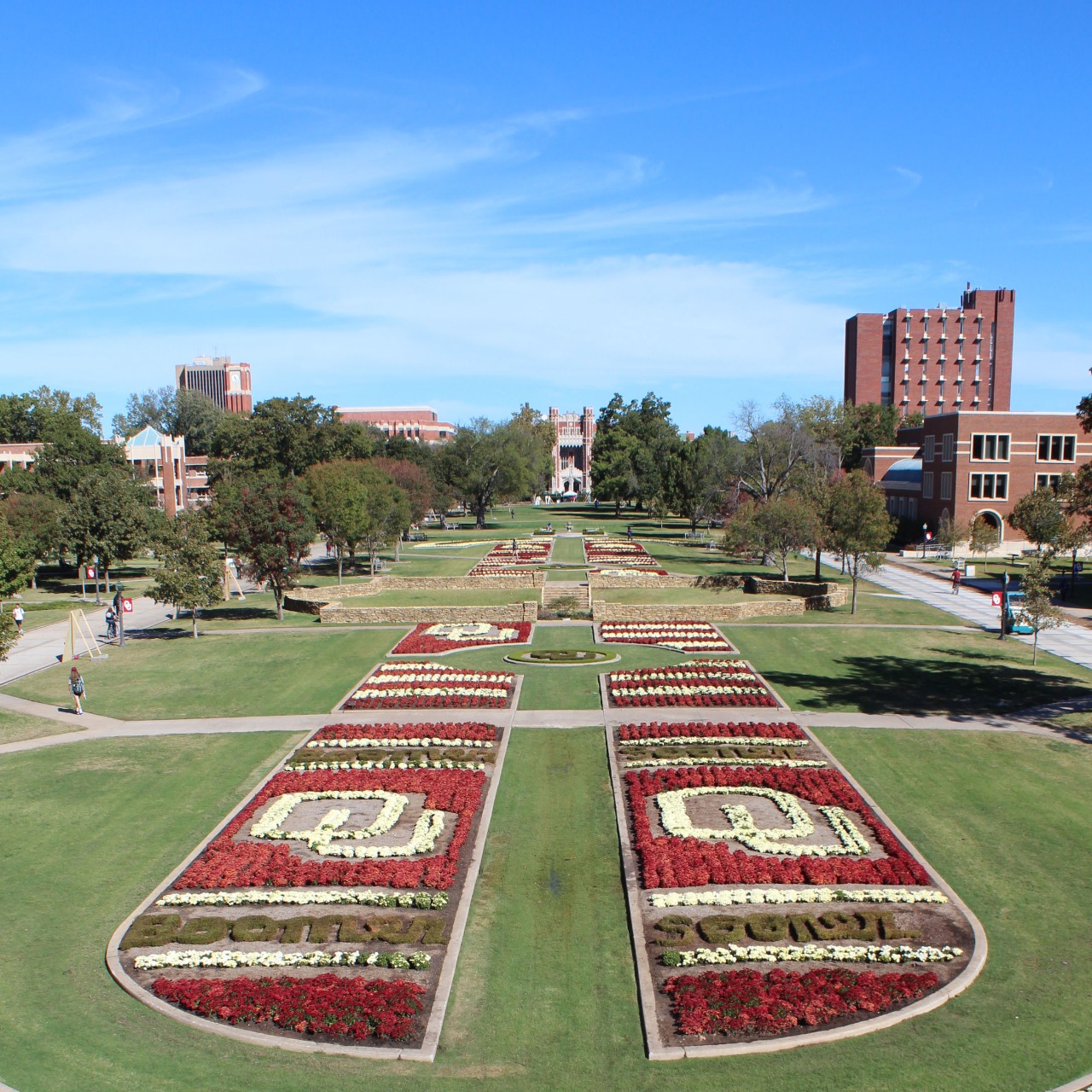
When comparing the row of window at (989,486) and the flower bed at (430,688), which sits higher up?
the row of window at (989,486)

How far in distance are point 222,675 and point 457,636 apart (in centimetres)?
1119

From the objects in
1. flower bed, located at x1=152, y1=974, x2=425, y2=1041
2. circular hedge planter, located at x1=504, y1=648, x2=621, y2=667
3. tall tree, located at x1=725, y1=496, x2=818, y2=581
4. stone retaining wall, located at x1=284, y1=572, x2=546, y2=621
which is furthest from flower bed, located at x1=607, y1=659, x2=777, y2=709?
tall tree, located at x1=725, y1=496, x2=818, y2=581

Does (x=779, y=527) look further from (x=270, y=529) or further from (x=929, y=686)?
(x=270, y=529)

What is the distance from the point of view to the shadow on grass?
32062 mm

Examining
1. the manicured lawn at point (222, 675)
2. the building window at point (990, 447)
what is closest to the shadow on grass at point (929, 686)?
the manicured lawn at point (222, 675)

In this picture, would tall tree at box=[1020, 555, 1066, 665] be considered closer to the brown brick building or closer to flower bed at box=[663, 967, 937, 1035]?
flower bed at box=[663, 967, 937, 1035]

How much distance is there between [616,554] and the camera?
261 ft

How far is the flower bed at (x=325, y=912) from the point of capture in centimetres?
1441

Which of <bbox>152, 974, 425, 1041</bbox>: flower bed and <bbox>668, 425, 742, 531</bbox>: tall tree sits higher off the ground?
<bbox>668, 425, 742, 531</bbox>: tall tree

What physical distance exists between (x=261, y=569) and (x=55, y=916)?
32.5 meters

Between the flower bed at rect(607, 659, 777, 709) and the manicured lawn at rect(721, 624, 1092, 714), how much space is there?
105 cm

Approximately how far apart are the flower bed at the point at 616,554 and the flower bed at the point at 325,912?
47.3 metres

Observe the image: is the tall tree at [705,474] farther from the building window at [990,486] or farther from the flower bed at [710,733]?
the flower bed at [710,733]

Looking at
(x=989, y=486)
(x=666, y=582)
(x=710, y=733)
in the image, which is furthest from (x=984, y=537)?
(x=710, y=733)
